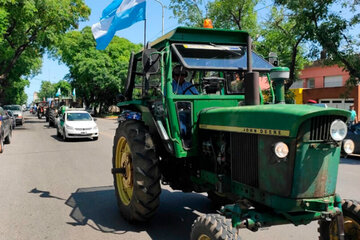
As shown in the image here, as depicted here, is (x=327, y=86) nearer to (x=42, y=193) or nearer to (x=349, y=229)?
(x=42, y=193)

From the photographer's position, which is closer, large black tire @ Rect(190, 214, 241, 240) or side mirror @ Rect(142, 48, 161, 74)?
large black tire @ Rect(190, 214, 241, 240)

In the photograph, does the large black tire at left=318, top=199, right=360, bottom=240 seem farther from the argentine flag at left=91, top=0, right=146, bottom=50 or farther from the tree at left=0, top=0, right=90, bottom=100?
the tree at left=0, top=0, right=90, bottom=100

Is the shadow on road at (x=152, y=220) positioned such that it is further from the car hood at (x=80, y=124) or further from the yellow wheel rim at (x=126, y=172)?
the car hood at (x=80, y=124)

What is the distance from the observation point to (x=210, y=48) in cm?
482

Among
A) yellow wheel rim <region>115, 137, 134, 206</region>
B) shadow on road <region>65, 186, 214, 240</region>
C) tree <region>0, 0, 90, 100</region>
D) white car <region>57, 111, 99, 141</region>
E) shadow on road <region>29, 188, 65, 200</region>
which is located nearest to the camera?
shadow on road <region>65, 186, 214, 240</region>

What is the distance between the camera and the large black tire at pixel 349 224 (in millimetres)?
3545

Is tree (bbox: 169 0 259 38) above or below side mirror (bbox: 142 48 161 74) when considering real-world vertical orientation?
above

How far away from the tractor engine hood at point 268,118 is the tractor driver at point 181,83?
0.90m

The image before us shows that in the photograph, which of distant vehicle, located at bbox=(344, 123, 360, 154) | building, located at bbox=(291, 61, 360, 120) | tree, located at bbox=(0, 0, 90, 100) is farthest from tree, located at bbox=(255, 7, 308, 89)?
tree, located at bbox=(0, 0, 90, 100)

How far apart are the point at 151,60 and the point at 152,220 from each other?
2436mm

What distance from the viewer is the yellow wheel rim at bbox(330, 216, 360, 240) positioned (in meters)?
3.54

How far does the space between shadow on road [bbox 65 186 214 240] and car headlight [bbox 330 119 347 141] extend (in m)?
2.48

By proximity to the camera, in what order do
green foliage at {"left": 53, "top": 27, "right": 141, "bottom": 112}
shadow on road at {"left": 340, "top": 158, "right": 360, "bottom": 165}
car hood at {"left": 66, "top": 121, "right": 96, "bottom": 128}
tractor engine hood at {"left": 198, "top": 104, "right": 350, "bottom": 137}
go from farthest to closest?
green foliage at {"left": 53, "top": 27, "right": 141, "bottom": 112}
car hood at {"left": 66, "top": 121, "right": 96, "bottom": 128}
shadow on road at {"left": 340, "top": 158, "right": 360, "bottom": 165}
tractor engine hood at {"left": 198, "top": 104, "right": 350, "bottom": 137}

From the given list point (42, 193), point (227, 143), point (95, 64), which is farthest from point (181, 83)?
point (95, 64)
